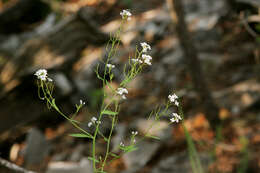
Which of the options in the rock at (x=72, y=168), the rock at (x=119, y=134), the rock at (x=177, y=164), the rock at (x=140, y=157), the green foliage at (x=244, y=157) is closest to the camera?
the green foliage at (x=244, y=157)

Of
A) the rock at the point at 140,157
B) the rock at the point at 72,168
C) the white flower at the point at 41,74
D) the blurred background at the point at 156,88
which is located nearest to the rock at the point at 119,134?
the blurred background at the point at 156,88

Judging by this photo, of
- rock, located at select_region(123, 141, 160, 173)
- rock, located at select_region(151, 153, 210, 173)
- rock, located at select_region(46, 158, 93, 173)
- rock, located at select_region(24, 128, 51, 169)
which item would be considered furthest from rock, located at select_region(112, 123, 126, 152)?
rock, located at select_region(24, 128, 51, 169)

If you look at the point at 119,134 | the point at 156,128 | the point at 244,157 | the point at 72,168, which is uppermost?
the point at 244,157

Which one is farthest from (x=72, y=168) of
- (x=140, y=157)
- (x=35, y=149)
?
(x=35, y=149)

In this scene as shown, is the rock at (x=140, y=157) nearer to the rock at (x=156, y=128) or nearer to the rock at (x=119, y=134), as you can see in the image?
the rock at (x=156, y=128)

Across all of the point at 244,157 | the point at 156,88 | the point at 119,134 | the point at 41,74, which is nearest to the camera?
the point at 41,74

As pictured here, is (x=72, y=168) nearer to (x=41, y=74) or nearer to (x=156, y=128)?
(x=156, y=128)

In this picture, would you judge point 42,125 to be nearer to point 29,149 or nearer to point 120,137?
point 29,149
